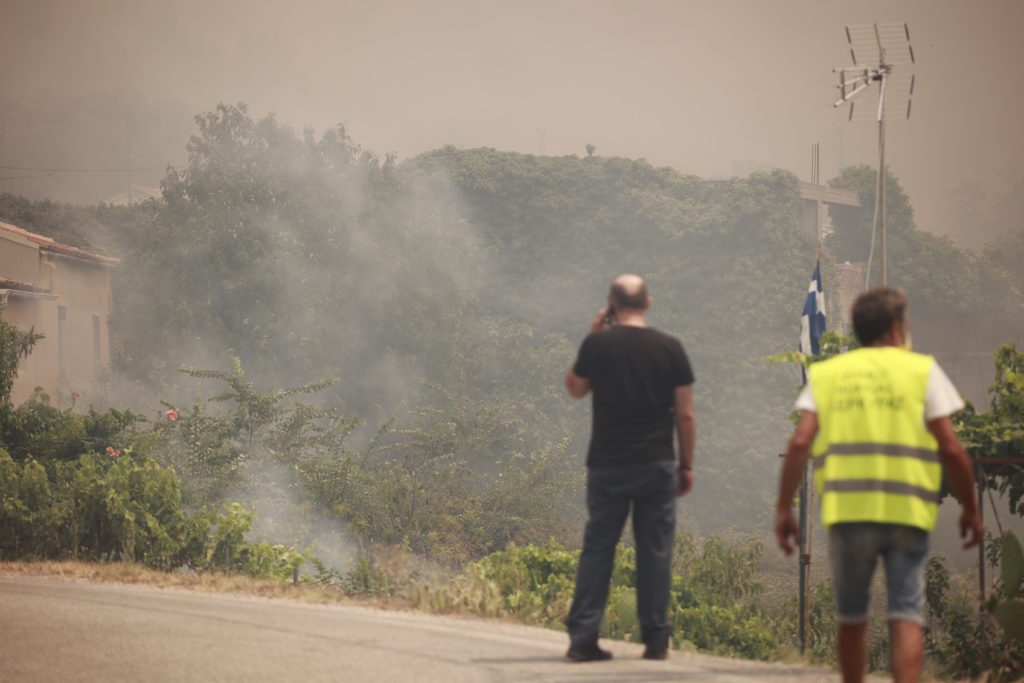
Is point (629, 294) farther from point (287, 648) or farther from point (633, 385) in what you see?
point (287, 648)

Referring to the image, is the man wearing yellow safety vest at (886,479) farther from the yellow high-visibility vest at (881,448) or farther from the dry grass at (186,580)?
the dry grass at (186,580)

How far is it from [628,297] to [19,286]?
30.5 meters

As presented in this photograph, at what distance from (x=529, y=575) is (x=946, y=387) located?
24.8 feet

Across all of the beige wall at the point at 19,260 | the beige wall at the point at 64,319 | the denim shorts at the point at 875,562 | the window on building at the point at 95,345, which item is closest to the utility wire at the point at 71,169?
the beige wall at the point at 64,319

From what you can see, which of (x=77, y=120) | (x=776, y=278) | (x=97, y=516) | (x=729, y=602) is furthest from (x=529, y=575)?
(x=77, y=120)

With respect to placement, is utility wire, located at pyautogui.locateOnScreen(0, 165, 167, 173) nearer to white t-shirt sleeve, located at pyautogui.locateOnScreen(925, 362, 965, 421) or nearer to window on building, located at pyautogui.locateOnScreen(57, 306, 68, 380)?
window on building, located at pyautogui.locateOnScreen(57, 306, 68, 380)

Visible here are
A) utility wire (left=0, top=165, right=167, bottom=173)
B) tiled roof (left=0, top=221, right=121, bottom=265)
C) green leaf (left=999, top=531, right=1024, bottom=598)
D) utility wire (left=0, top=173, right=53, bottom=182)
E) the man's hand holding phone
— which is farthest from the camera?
utility wire (left=0, top=165, right=167, bottom=173)

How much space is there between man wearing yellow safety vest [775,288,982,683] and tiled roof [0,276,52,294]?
31055 mm

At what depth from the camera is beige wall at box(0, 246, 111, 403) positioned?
3509 centimetres

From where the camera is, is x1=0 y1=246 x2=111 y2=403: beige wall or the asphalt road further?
x1=0 y1=246 x2=111 y2=403: beige wall

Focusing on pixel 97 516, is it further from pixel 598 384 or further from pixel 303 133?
pixel 303 133

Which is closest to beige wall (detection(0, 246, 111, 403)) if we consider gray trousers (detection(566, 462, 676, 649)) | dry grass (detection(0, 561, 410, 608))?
dry grass (detection(0, 561, 410, 608))

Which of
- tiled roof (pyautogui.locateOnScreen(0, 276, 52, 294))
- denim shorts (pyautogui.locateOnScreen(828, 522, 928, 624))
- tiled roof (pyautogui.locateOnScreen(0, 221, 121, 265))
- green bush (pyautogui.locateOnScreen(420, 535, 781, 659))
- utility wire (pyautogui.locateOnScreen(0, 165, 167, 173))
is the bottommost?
green bush (pyautogui.locateOnScreen(420, 535, 781, 659))

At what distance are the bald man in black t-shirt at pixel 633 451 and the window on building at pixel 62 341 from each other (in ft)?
110
